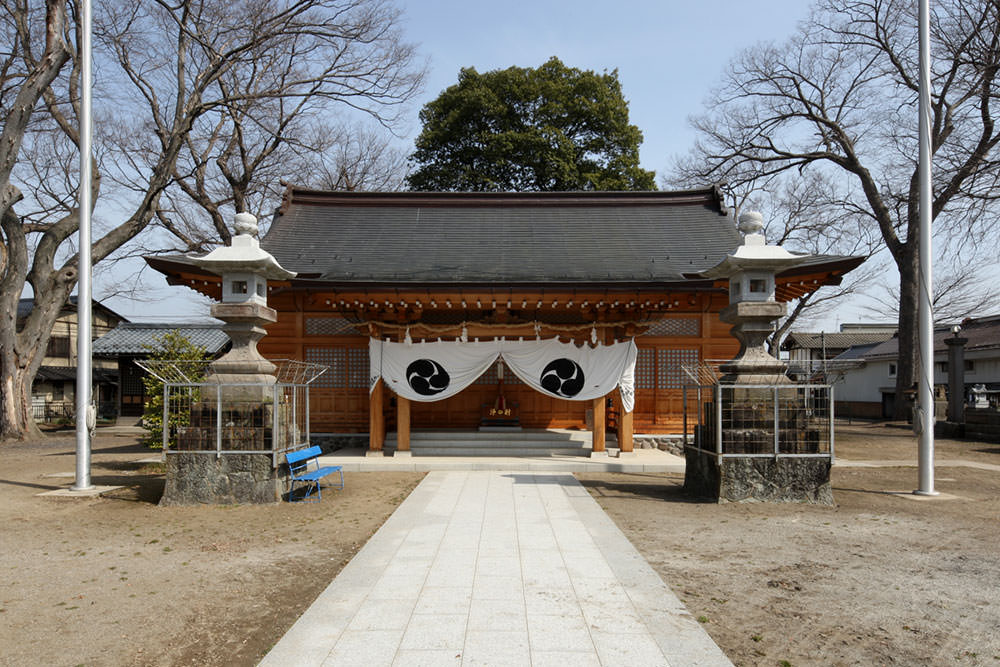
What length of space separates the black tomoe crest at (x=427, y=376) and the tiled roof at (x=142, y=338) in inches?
631

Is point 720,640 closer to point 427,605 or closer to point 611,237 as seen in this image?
point 427,605

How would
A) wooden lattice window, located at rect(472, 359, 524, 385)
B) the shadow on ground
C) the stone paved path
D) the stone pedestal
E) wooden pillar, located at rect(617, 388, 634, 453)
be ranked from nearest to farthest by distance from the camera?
the stone paved path
the shadow on ground
wooden pillar, located at rect(617, 388, 634, 453)
wooden lattice window, located at rect(472, 359, 524, 385)
the stone pedestal

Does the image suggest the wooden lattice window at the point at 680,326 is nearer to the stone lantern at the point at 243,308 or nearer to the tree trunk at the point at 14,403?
the stone lantern at the point at 243,308

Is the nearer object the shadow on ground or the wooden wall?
the shadow on ground

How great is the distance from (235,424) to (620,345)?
7.05 metres

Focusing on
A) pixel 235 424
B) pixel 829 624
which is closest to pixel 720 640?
pixel 829 624

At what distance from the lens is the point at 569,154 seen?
2609cm

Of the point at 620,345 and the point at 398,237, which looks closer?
the point at 620,345

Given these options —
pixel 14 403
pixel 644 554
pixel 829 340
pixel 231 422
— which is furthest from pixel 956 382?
pixel 14 403

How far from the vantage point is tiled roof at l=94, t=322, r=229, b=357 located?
25.7 m

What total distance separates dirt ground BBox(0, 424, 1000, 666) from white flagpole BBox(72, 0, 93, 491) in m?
0.74

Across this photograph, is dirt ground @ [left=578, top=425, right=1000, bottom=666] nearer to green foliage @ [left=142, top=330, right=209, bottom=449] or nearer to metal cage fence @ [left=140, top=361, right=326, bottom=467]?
metal cage fence @ [left=140, top=361, right=326, bottom=467]

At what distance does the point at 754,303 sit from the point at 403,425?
693 centimetres

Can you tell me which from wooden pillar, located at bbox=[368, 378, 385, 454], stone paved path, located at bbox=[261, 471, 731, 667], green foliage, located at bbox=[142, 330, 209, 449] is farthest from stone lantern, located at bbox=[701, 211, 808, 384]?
green foliage, located at bbox=[142, 330, 209, 449]
